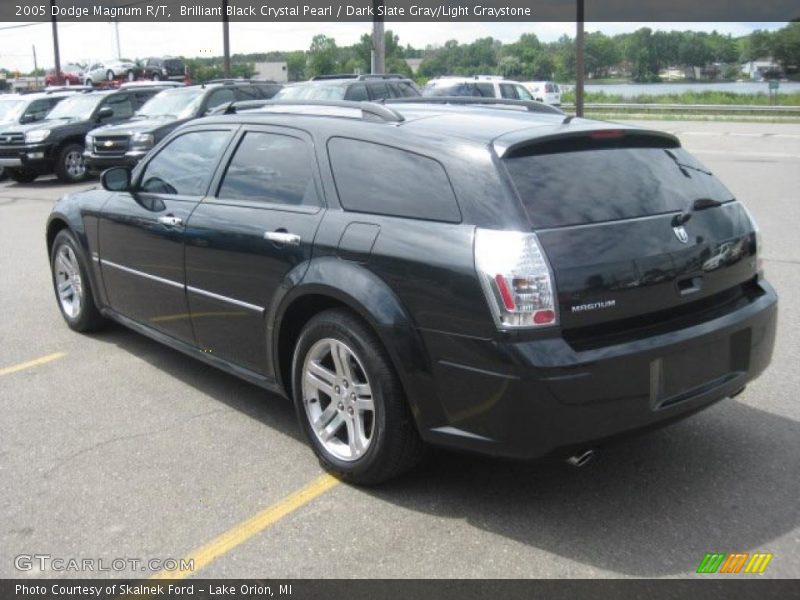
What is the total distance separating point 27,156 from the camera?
59.0ft

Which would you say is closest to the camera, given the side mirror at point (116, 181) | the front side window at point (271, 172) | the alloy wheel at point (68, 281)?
the front side window at point (271, 172)

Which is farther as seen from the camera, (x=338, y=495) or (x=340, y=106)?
(x=340, y=106)

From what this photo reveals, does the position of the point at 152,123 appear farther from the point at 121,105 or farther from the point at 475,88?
the point at 475,88

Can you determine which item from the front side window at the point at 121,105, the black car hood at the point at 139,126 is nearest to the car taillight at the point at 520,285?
the black car hood at the point at 139,126

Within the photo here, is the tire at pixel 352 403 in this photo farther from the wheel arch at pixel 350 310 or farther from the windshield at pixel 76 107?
the windshield at pixel 76 107

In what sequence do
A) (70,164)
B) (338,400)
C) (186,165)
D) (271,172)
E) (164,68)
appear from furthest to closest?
(164,68) → (70,164) → (186,165) → (271,172) → (338,400)

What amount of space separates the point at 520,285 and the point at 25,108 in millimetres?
19729

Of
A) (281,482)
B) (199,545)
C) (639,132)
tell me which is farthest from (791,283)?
A: (199,545)

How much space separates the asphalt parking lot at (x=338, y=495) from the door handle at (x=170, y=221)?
3.36ft

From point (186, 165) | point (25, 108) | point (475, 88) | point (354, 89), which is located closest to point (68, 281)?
point (186, 165)

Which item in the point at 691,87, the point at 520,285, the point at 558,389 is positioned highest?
the point at 691,87

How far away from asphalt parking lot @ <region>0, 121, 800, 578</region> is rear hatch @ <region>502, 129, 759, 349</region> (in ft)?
2.41

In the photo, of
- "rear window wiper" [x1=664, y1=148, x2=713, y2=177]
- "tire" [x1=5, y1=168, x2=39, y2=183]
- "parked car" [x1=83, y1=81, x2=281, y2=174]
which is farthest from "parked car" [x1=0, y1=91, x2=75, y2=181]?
"rear window wiper" [x1=664, y1=148, x2=713, y2=177]

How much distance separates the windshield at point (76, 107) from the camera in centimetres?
1903
